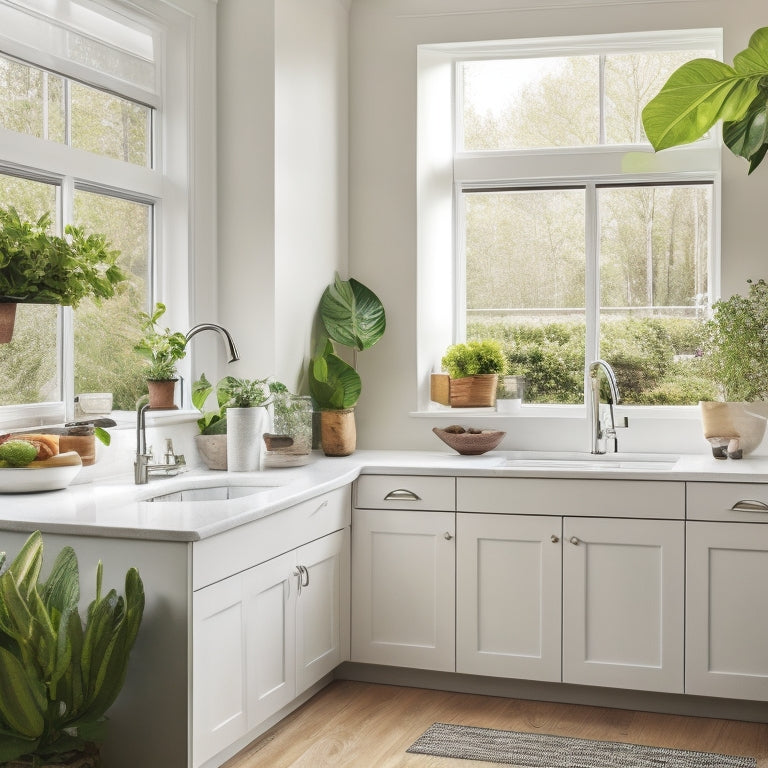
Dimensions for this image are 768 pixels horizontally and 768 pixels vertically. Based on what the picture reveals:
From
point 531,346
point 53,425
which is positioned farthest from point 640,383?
point 53,425

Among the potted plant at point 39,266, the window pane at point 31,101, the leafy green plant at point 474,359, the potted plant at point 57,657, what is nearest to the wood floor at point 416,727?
the potted plant at point 57,657

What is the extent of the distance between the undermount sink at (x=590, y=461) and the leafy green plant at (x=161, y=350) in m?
1.30

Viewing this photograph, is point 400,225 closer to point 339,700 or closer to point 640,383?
point 640,383

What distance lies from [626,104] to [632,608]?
2.15 m

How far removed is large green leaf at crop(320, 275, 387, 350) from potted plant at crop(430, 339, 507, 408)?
35 centimetres

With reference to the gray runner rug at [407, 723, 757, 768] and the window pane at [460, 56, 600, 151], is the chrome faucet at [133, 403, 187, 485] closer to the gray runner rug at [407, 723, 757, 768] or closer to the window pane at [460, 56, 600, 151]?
the gray runner rug at [407, 723, 757, 768]

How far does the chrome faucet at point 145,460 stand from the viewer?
3.13m

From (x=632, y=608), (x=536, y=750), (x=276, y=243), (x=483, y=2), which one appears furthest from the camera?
(x=483, y=2)

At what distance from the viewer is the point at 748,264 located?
3.99m

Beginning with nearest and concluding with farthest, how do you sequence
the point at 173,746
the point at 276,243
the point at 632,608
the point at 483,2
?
the point at 173,746 → the point at 632,608 → the point at 276,243 → the point at 483,2

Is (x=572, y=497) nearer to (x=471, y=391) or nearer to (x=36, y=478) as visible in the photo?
(x=471, y=391)

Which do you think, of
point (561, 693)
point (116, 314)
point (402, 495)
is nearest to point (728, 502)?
point (561, 693)

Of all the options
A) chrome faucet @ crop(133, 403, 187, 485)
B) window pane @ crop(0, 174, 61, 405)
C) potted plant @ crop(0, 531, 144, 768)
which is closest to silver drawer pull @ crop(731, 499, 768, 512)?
chrome faucet @ crop(133, 403, 187, 485)

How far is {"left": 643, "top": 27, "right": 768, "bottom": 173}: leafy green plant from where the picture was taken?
2.94m
